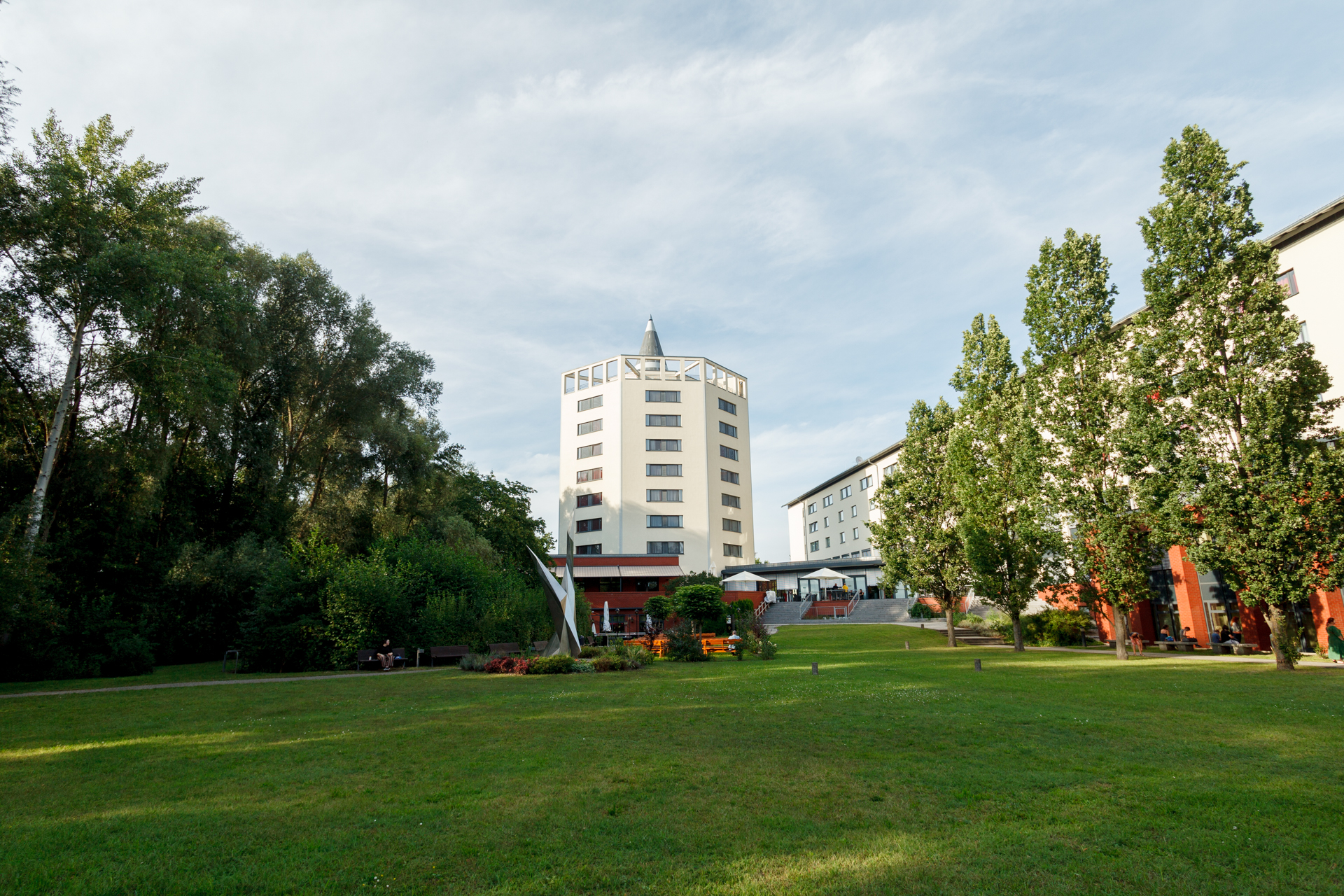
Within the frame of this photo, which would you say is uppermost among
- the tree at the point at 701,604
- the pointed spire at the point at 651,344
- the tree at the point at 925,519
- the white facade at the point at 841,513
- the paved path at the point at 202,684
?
the pointed spire at the point at 651,344

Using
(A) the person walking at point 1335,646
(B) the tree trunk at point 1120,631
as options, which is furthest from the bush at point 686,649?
(A) the person walking at point 1335,646

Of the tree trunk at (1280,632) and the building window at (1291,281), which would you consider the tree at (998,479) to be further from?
the building window at (1291,281)

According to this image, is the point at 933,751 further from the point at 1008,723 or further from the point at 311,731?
the point at 311,731

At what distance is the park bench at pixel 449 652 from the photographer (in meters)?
25.4

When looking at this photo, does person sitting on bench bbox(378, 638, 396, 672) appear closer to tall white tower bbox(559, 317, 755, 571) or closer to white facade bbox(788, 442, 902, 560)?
tall white tower bbox(559, 317, 755, 571)

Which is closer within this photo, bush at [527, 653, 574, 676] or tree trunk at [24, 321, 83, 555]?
bush at [527, 653, 574, 676]

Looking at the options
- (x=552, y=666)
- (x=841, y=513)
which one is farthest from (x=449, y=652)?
(x=841, y=513)

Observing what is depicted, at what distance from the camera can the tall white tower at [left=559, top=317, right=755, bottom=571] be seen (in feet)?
223

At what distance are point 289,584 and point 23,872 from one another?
21.4 metres

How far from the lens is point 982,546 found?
26.8 metres

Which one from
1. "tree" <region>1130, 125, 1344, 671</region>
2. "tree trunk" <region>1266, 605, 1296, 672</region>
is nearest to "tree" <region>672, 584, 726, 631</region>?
"tree" <region>1130, 125, 1344, 671</region>

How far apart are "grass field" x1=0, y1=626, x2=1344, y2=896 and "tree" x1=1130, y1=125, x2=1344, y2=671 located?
526 centimetres

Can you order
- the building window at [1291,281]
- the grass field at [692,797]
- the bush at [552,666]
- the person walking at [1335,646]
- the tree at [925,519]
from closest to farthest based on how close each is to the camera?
the grass field at [692,797] < the person walking at [1335,646] < the bush at [552,666] < the building window at [1291,281] < the tree at [925,519]

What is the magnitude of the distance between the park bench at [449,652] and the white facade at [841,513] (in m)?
43.1
